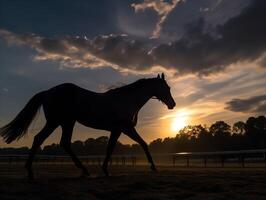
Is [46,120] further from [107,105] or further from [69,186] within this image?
[69,186]

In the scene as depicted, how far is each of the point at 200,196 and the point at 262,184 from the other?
190 centimetres

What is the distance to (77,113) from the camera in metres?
9.56

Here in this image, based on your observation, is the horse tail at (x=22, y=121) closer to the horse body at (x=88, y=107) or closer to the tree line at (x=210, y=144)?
the horse body at (x=88, y=107)

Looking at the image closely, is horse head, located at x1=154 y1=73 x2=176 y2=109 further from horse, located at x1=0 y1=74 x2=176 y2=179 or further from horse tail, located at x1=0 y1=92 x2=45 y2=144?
horse tail, located at x1=0 y1=92 x2=45 y2=144

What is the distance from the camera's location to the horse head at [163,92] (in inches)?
444

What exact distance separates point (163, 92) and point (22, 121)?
412cm

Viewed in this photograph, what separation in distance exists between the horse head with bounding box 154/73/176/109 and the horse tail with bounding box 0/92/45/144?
11.2 feet

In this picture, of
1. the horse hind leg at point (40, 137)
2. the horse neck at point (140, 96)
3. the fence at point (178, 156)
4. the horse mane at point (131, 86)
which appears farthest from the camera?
the fence at point (178, 156)

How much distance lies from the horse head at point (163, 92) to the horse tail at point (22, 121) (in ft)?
11.2

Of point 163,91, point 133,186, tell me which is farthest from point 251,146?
point 133,186

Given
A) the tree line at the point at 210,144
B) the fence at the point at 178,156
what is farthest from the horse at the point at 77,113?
the tree line at the point at 210,144

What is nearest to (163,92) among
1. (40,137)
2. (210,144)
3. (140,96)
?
(140,96)

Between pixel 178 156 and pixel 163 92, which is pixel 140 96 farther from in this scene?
pixel 178 156

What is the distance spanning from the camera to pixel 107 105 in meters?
9.88
